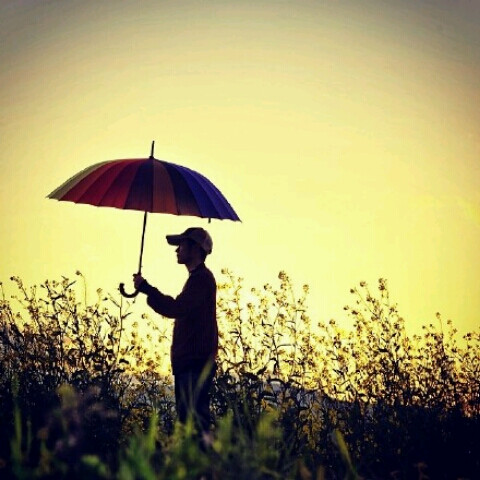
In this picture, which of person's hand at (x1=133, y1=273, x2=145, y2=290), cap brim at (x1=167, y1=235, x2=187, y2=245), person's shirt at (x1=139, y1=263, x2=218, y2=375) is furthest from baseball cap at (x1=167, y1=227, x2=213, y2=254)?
person's hand at (x1=133, y1=273, x2=145, y2=290)

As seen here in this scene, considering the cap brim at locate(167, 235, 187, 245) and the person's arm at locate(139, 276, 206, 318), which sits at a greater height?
the cap brim at locate(167, 235, 187, 245)

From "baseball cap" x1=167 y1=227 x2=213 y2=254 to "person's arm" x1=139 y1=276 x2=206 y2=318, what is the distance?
0.27m

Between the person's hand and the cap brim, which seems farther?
the cap brim

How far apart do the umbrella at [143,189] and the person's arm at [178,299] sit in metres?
0.23

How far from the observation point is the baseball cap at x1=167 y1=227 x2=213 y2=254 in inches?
266

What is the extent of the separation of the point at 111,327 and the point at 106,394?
76 centimetres

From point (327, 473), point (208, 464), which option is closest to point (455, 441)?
point (327, 473)

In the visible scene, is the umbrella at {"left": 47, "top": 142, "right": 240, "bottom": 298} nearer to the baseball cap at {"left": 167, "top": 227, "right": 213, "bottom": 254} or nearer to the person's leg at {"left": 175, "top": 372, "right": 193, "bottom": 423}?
the baseball cap at {"left": 167, "top": 227, "right": 213, "bottom": 254}

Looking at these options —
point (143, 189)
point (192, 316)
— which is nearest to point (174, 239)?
point (143, 189)

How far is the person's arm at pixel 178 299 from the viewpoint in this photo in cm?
655

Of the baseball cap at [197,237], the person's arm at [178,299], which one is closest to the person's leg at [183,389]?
the person's arm at [178,299]

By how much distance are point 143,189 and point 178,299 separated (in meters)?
0.97

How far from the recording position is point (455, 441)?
688cm

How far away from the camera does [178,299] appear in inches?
264
